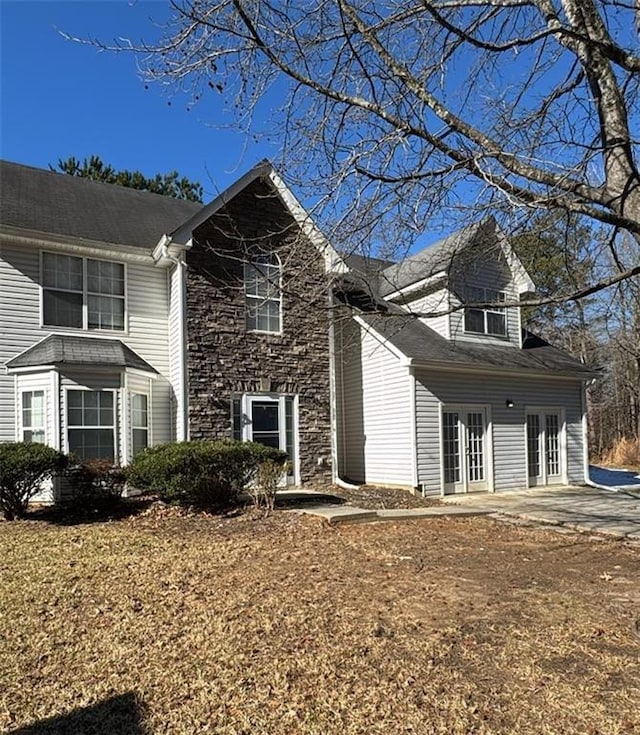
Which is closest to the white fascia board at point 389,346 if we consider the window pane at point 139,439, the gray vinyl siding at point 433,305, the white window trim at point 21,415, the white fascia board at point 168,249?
the gray vinyl siding at point 433,305

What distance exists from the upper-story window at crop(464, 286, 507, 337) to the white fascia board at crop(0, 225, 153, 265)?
823 centimetres

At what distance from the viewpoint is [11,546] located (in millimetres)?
7629

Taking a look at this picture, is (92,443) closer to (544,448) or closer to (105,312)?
(105,312)

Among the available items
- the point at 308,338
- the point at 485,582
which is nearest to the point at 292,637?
the point at 485,582

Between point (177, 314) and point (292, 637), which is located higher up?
point (177, 314)

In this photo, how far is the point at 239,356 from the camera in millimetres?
13125

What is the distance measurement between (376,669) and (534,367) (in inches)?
503

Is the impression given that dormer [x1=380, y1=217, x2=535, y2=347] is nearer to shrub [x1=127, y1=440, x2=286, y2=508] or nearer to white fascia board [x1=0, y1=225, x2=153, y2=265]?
white fascia board [x1=0, y1=225, x2=153, y2=265]

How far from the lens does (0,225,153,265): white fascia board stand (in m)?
11.4

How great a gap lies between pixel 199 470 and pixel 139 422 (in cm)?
300

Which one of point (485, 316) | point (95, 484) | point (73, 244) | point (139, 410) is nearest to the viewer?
point (95, 484)

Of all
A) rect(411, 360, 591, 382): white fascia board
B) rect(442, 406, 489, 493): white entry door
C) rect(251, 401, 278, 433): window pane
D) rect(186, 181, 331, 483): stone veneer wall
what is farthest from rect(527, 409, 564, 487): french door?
rect(251, 401, 278, 433): window pane

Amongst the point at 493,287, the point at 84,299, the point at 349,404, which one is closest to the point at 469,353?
the point at 493,287

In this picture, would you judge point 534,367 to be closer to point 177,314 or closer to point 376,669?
point 177,314
